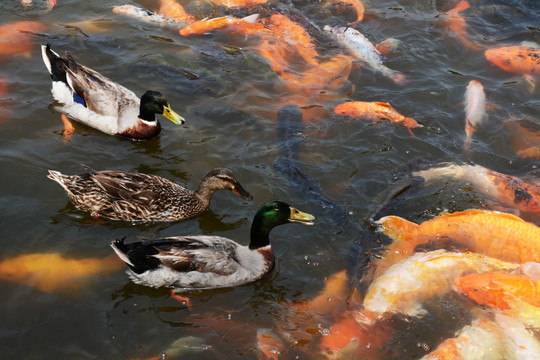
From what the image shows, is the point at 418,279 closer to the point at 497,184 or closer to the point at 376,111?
the point at 497,184

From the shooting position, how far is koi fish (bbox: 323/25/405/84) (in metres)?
10.2

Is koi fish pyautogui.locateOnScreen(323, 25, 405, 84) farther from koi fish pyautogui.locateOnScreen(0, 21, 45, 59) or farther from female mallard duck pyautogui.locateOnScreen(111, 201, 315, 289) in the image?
koi fish pyautogui.locateOnScreen(0, 21, 45, 59)

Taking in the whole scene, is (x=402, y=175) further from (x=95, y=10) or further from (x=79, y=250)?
(x=95, y=10)

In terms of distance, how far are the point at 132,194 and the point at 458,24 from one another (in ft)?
27.1

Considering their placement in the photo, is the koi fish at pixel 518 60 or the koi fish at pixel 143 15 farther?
the koi fish at pixel 143 15

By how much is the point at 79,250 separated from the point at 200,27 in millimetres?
5947

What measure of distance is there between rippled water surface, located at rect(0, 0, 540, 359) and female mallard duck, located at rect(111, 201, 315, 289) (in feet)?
0.55

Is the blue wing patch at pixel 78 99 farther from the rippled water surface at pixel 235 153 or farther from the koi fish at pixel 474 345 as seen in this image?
the koi fish at pixel 474 345

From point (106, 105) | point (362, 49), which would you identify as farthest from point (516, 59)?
point (106, 105)

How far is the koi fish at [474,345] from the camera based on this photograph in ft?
18.2

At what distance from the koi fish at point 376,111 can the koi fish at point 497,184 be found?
1.11 metres

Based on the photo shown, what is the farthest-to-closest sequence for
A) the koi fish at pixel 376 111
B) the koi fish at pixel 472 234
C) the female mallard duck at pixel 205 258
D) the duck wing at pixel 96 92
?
the koi fish at pixel 376 111 < the duck wing at pixel 96 92 < the koi fish at pixel 472 234 < the female mallard duck at pixel 205 258

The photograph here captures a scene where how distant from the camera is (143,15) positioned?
1120cm

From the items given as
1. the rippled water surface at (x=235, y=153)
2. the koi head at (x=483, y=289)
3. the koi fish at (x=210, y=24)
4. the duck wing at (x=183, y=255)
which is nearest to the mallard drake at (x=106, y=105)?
the rippled water surface at (x=235, y=153)
